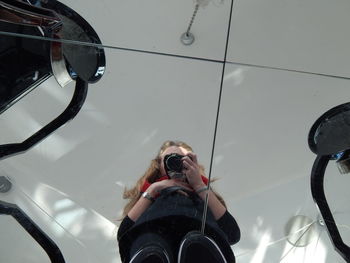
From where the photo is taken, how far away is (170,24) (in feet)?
4.74

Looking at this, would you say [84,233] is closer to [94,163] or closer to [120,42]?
[94,163]

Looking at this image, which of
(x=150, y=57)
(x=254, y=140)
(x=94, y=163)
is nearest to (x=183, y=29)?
(x=150, y=57)

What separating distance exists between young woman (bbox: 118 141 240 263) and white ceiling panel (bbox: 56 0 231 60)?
536mm

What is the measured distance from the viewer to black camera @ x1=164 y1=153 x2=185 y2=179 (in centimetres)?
90

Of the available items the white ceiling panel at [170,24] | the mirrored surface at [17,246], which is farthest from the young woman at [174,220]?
the white ceiling panel at [170,24]

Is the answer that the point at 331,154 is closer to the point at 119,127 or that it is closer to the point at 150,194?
the point at 150,194

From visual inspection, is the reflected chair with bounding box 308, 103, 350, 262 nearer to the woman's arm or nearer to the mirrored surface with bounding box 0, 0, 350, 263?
the mirrored surface with bounding box 0, 0, 350, 263

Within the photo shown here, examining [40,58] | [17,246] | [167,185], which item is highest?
[40,58]

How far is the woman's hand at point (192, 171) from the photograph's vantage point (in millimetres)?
901

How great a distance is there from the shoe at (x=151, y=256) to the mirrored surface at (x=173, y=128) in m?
0.14

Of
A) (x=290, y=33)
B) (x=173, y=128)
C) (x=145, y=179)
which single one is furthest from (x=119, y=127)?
(x=290, y=33)

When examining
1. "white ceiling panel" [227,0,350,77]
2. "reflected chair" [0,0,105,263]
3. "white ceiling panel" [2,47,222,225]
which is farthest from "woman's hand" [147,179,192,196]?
"white ceiling panel" [227,0,350,77]

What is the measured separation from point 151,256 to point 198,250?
3.1 inches

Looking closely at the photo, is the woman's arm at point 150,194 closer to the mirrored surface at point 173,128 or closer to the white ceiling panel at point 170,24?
the mirrored surface at point 173,128
